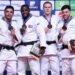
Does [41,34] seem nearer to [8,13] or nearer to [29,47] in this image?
[29,47]

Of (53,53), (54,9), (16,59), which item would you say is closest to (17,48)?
(16,59)

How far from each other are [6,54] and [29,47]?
18.3 inches

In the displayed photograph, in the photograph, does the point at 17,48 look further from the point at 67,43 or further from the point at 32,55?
the point at 67,43

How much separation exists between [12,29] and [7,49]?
0.41 meters

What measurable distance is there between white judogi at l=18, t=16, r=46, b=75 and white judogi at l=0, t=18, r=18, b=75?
133 millimetres

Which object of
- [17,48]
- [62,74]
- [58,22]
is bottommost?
[62,74]

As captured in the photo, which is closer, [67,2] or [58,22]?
[58,22]

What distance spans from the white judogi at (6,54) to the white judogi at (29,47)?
13 centimetres

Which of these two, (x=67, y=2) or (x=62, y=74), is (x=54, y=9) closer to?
(x=67, y=2)

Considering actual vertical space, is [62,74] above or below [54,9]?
below

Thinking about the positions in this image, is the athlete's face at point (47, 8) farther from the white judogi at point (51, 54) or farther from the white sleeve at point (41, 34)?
the white sleeve at point (41, 34)

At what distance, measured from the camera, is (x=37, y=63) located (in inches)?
286

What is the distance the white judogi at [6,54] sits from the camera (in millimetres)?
7180

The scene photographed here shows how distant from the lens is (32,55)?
A: 725 centimetres
